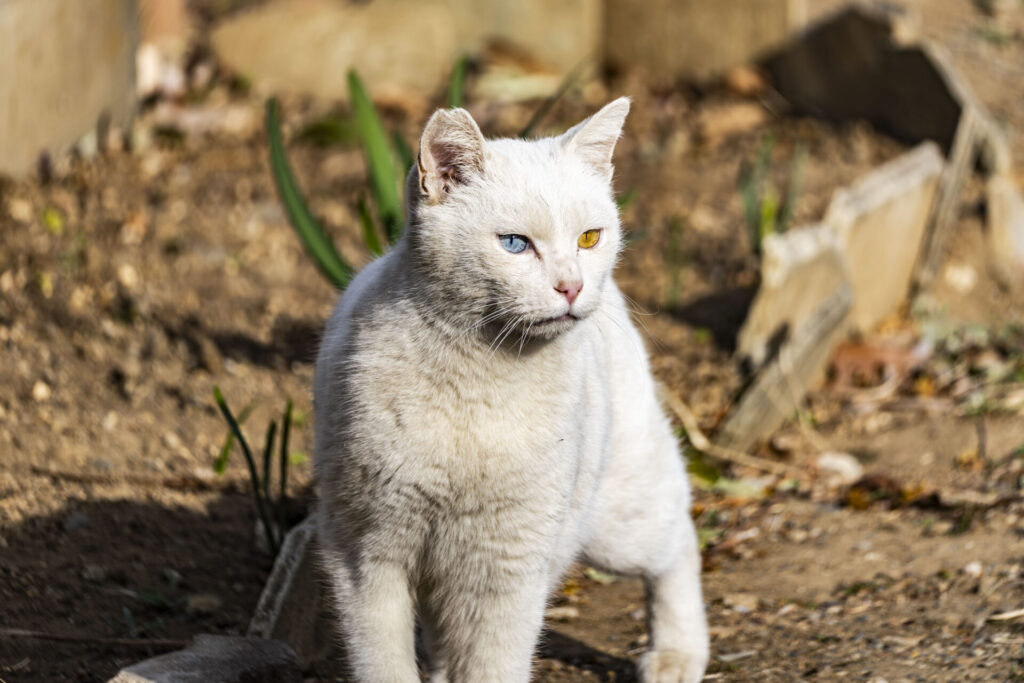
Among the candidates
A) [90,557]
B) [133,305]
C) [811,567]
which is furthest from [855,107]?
[90,557]

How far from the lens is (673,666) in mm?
2875

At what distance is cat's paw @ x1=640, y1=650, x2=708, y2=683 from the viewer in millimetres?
2861

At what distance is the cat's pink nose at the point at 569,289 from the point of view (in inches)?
86.1

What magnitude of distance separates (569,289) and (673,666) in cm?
116

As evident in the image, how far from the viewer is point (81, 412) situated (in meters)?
3.78

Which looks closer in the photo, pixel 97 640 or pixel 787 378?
pixel 97 640

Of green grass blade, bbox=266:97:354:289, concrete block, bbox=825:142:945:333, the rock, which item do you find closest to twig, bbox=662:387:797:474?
concrete block, bbox=825:142:945:333

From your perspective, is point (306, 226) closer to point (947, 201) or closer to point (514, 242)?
point (514, 242)

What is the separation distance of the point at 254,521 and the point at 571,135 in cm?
174

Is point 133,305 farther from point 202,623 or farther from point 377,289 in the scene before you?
point 377,289

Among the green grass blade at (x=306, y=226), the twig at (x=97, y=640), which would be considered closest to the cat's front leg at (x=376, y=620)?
the twig at (x=97, y=640)

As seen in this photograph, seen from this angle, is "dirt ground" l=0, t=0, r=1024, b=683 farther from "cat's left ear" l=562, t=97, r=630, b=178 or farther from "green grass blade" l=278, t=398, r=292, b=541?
"cat's left ear" l=562, t=97, r=630, b=178

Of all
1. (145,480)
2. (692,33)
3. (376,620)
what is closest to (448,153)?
(376,620)

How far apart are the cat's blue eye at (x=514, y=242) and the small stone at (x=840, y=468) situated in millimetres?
2217
